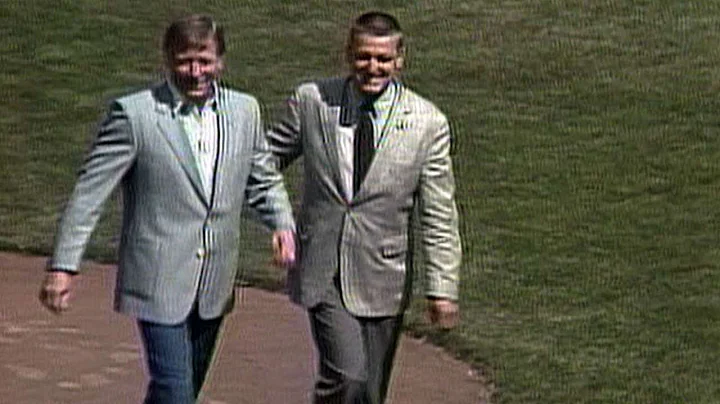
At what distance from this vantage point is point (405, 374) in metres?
9.31

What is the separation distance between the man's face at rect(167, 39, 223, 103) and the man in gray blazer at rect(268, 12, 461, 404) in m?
0.41

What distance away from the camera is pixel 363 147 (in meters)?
6.80

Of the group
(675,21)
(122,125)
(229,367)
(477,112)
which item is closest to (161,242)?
(122,125)

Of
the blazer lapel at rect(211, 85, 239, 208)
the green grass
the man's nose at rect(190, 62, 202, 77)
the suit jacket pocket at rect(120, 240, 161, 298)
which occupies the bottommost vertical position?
the green grass

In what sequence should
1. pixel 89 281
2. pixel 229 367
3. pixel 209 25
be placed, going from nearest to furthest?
pixel 209 25, pixel 229 367, pixel 89 281

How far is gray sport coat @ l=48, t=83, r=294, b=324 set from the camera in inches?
257

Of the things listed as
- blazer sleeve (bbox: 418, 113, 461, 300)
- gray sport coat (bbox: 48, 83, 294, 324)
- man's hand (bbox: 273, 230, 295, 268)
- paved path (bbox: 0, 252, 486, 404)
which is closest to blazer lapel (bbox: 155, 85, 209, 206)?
gray sport coat (bbox: 48, 83, 294, 324)

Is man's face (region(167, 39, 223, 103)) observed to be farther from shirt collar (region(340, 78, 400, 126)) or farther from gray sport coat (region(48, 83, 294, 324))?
shirt collar (region(340, 78, 400, 126))

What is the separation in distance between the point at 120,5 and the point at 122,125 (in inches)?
411

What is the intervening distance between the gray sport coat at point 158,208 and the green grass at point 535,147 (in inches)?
106

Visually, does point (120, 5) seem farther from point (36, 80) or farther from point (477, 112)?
point (477, 112)

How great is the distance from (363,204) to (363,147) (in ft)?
0.59

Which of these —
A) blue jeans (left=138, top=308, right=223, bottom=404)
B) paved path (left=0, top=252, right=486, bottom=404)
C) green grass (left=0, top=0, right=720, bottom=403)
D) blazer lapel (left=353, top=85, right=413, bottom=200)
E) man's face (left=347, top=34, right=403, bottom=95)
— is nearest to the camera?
blue jeans (left=138, top=308, right=223, bottom=404)

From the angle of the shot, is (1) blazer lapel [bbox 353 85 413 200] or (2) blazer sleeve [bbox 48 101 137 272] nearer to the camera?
(2) blazer sleeve [bbox 48 101 137 272]
